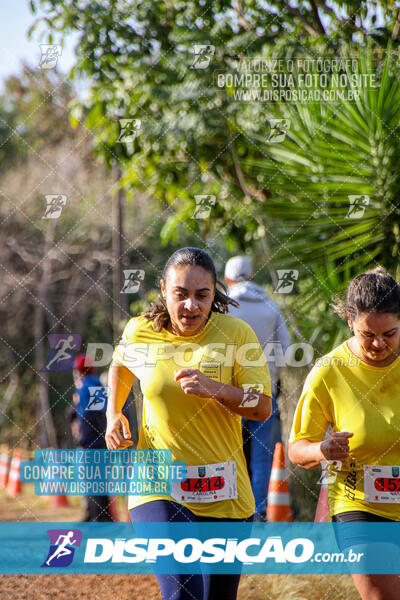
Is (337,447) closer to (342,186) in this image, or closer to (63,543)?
(63,543)

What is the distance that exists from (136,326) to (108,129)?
14.5 ft

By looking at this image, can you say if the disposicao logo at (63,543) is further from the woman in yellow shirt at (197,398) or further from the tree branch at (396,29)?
the tree branch at (396,29)

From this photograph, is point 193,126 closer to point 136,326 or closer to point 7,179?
point 136,326

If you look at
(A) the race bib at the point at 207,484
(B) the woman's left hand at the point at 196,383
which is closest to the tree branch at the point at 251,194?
(A) the race bib at the point at 207,484

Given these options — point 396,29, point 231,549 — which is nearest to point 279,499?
point 231,549

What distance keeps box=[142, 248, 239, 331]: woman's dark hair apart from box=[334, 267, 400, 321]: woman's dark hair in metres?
0.54

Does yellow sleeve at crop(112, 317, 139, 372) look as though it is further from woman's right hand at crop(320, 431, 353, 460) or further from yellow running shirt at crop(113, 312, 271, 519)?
woman's right hand at crop(320, 431, 353, 460)

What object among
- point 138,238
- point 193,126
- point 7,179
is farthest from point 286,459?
point 7,179

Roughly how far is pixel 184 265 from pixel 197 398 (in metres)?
0.50

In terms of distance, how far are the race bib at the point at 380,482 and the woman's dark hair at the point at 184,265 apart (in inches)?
34.7

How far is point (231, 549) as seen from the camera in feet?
9.87

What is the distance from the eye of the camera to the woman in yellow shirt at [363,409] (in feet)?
9.00

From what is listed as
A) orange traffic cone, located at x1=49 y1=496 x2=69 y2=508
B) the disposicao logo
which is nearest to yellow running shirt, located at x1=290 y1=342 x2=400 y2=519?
the disposicao logo

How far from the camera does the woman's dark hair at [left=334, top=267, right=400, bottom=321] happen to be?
2.72 metres
